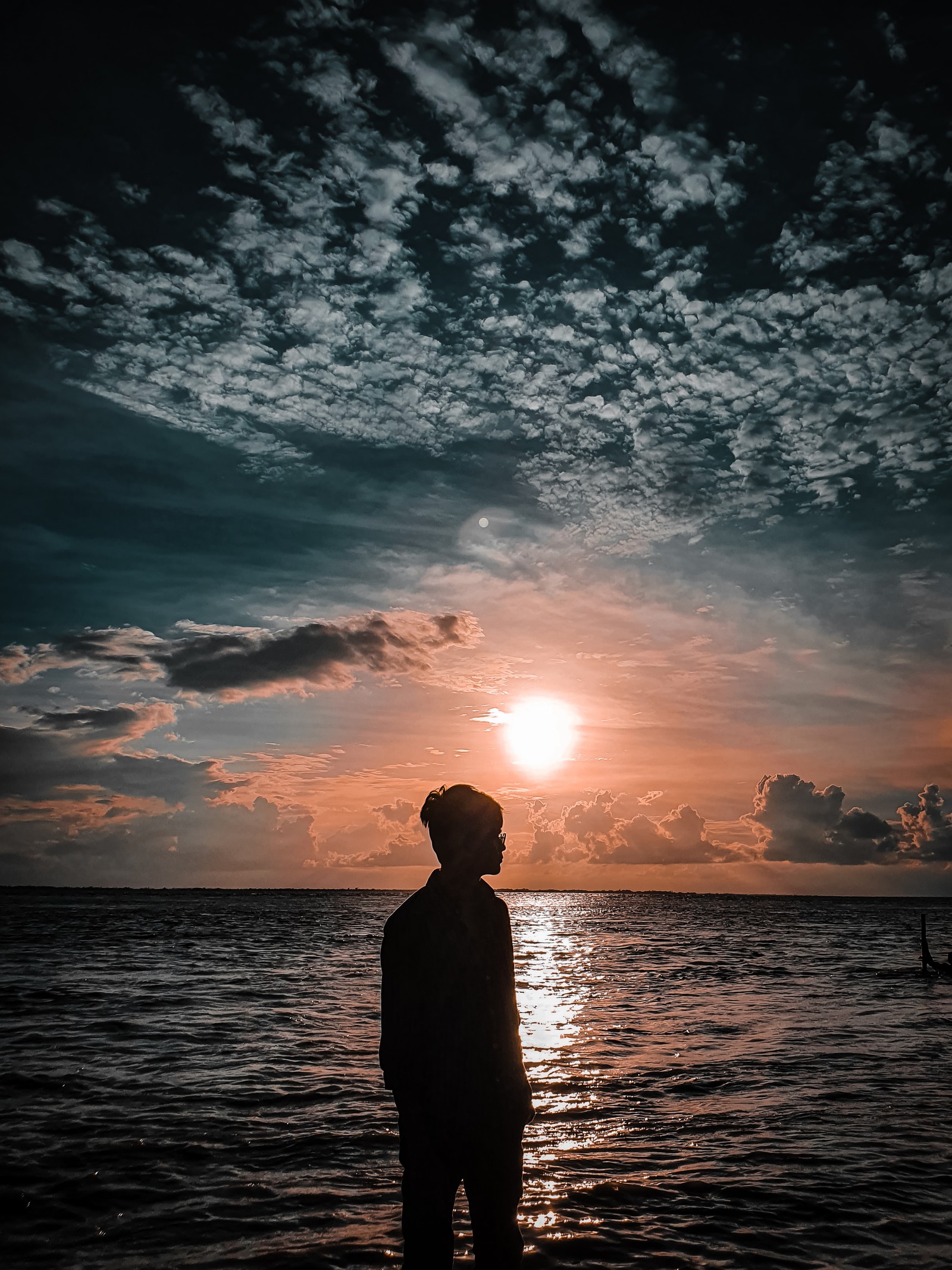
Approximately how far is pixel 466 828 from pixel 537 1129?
8.47 meters

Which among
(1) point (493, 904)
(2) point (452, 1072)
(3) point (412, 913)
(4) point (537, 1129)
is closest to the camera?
(2) point (452, 1072)

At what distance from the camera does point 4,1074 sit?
12.8 meters

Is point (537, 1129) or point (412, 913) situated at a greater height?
point (412, 913)

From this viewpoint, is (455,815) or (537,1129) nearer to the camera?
(455,815)

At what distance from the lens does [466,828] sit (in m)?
3.90

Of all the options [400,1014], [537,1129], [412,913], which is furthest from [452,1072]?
[537,1129]

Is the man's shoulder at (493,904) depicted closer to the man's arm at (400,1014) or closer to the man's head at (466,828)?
the man's head at (466,828)

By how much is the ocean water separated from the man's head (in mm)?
4658

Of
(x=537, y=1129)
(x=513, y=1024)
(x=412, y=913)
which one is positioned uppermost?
(x=412, y=913)

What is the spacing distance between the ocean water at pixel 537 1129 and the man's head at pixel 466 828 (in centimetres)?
466

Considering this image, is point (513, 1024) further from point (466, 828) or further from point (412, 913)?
point (466, 828)

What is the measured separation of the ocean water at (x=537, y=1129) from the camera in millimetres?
6887

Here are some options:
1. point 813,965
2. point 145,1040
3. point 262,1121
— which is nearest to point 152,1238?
point 262,1121

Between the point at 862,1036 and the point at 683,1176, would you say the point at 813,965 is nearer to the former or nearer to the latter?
the point at 862,1036
